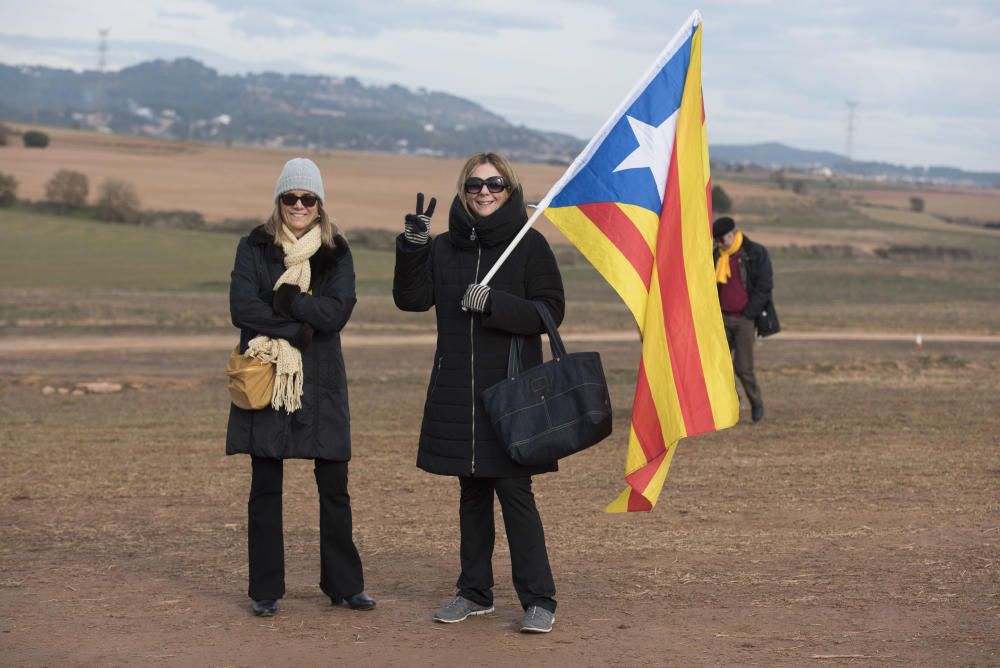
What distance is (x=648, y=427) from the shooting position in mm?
6301

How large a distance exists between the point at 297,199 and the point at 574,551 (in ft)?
9.59

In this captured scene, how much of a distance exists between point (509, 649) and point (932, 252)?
2233 inches

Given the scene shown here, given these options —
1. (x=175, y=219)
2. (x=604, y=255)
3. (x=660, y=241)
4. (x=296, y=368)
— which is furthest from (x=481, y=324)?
(x=175, y=219)

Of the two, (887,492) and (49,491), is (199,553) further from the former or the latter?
(887,492)

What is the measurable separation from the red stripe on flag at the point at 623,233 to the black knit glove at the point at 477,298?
0.85m

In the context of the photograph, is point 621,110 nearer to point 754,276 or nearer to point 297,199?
point 297,199

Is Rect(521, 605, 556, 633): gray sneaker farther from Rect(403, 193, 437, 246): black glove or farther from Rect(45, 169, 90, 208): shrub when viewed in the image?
Rect(45, 169, 90, 208): shrub

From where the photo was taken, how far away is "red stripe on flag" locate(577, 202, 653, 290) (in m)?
6.46

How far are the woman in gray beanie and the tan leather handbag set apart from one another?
0.13 ft

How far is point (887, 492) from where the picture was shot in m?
9.87

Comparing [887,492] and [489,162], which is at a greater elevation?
[489,162]

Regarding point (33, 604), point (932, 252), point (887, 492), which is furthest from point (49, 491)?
point (932, 252)

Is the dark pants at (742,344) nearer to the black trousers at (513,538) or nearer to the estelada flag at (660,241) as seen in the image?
the estelada flag at (660,241)

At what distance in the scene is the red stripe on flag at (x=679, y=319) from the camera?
6.27 m
